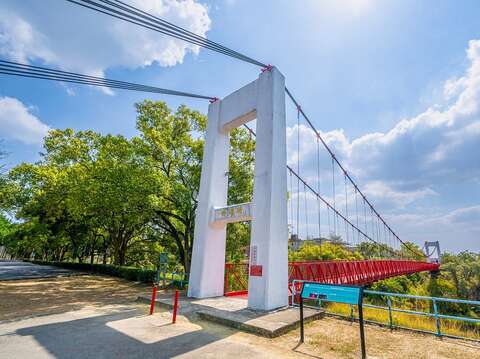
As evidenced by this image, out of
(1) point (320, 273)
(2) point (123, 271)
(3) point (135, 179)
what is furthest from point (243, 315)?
(2) point (123, 271)

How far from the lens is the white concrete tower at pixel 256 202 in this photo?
743 cm

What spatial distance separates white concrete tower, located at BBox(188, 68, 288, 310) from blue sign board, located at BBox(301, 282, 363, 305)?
212 cm

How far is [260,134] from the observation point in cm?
855

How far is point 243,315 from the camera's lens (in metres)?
6.52

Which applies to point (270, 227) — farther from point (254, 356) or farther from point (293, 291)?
point (254, 356)

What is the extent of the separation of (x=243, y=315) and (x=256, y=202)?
3014 mm

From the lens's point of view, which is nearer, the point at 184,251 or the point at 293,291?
the point at 293,291

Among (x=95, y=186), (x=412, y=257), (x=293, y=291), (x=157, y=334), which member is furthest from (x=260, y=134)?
(x=412, y=257)

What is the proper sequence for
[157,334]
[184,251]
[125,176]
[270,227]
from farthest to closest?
[184,251], [125,176], [270,227], [157,334]

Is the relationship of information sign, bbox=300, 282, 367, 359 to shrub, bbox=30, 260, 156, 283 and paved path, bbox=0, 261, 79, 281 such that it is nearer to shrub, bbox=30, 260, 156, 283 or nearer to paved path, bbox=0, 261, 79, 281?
shrub, bbox=30, 260, 156, 283

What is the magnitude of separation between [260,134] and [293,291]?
4792 mm

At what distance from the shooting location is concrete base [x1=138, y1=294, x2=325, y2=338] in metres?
5.52

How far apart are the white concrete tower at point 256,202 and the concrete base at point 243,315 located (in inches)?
19.9

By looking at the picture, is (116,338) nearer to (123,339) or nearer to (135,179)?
(123,339)
